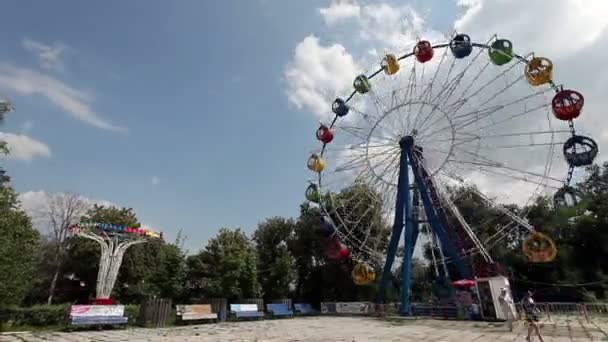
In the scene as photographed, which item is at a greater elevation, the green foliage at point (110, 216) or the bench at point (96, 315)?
the green foliage at point (110, 216)

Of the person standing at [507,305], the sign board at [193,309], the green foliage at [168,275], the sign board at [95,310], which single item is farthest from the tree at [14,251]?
the person standing at [507,305]

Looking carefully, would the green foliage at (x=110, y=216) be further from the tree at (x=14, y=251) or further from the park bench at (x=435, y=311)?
the park bench at (x=435, y=311)

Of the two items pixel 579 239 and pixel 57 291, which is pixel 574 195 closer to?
pixel 579 239

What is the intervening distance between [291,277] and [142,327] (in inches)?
671

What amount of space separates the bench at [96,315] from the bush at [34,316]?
111 inches

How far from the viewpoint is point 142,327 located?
59.2 feet

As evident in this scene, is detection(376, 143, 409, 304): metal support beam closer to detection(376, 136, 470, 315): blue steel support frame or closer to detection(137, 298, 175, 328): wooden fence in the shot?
detection(376, 136, 470, 315): blue steel support frame

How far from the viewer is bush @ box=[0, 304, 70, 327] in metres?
18.9

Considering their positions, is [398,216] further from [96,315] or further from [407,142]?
[96,315]

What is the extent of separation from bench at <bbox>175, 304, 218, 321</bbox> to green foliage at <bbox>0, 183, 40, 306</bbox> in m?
7.92

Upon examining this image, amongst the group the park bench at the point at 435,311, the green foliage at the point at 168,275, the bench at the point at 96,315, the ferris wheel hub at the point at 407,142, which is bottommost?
the park bench at the point at 435,311

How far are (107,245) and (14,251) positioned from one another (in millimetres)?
5398

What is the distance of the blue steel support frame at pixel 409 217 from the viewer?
2382cm

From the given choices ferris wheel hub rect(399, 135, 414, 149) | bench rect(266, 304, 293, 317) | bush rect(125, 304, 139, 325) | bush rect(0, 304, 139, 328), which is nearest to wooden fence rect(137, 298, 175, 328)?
bush rect(125, 304, 139, 325)
